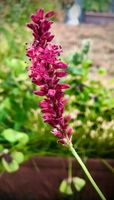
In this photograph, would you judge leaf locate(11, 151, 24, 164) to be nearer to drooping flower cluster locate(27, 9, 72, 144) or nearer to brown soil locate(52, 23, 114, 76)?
drooping flower cluster locate(27, 9, 72, 144)

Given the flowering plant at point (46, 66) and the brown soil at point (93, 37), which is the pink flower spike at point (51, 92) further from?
the brown soil at point (93, 37)

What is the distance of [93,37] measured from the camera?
101 inches

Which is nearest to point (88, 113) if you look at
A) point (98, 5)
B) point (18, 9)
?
point (18, 9)

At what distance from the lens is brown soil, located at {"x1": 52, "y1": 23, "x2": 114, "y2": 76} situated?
234cm

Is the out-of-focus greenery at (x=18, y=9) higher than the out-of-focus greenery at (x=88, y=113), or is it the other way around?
the out-of-focus greenery at (x=18, y=9)

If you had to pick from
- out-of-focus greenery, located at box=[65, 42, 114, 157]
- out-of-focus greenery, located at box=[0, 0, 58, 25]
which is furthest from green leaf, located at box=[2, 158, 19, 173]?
out-of-focus greenery, located at box=[0, 0, 58, 25]

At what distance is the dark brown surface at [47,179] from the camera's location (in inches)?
43.5

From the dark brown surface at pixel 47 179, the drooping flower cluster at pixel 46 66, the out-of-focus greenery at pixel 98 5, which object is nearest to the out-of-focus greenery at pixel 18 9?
the out-of-focus greenery at pixel 98 5

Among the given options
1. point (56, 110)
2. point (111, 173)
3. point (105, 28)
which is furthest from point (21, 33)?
point (56, 110)

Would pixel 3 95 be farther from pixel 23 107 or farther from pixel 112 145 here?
pixel 112 145

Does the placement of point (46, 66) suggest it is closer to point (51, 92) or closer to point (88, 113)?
point (51, 92)

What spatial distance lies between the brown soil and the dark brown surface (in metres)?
1.21

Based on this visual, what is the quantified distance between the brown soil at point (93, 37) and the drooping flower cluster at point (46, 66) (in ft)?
6.20

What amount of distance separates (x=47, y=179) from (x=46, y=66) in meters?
0.79
